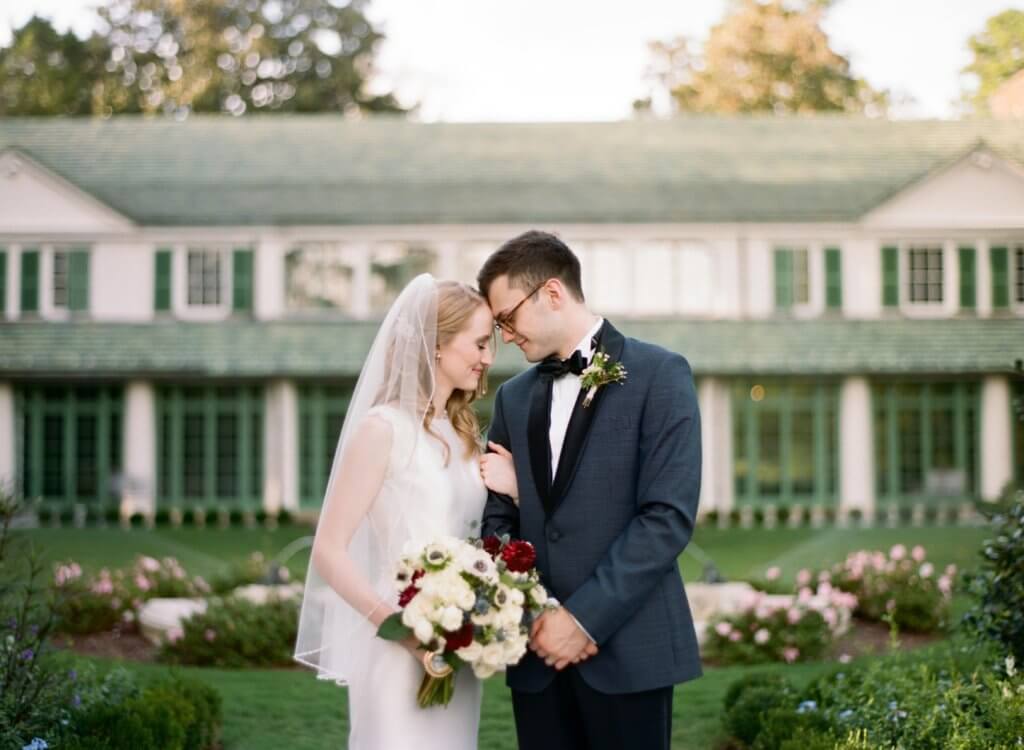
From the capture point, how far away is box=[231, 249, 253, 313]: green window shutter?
83.1ft

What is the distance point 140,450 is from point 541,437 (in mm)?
21476

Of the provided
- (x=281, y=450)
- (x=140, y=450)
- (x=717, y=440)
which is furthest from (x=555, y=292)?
(x=140, y=450)

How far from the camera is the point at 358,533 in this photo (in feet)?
15.3

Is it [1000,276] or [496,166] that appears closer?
[1000,276]

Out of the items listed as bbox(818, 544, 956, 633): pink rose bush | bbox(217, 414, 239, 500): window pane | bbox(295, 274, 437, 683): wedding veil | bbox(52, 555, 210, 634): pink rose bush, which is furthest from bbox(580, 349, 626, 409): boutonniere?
bbox(217, 414, 239, 500): window pane

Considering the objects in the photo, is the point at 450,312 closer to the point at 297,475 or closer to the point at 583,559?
the point at 583,559

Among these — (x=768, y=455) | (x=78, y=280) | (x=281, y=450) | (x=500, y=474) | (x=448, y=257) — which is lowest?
(x=768, y=455)

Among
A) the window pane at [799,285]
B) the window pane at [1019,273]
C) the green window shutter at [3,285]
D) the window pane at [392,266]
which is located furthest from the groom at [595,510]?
the window pane at [1019,273]

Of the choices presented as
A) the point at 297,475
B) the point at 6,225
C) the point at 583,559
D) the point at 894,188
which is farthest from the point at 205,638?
the point at 894,188

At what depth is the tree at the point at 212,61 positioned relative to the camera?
4088cm

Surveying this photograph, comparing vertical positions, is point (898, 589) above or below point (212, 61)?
below

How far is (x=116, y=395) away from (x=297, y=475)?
3868 millimetres

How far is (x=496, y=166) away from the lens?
26766 mm

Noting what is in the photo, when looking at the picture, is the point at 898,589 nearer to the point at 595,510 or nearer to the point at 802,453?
the point at 595,510
